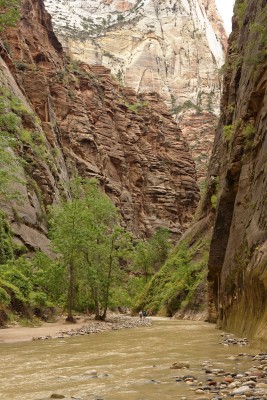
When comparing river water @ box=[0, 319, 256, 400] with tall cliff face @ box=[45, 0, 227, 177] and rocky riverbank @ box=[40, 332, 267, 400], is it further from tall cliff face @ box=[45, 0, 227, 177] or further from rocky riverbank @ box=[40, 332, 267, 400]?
tall cliff face @ box=[45, 0, 227, 177]

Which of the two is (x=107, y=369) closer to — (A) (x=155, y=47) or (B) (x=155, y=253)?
(B) (x=155, y=253)

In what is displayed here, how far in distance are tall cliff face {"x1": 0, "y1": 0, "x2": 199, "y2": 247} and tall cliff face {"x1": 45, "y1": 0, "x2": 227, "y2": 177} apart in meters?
32.0

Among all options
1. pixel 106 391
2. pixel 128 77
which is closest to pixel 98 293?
pixel 106 391

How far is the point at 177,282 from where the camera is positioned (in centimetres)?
3981

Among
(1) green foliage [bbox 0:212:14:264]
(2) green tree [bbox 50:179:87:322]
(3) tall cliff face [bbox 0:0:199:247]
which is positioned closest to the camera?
(2) green tree [bbox 50:179:87:322]

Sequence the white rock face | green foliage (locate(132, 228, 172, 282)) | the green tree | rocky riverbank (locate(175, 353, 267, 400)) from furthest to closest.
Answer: the white rock face → green foliage (locate(132, 228, 172, 282)) → the green tree → rocky riverbank (locate(175, 353, 267, 400))

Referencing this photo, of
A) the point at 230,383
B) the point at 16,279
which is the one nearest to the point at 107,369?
the point at 230,383

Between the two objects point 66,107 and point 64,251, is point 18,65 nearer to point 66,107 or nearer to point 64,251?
point 66,107

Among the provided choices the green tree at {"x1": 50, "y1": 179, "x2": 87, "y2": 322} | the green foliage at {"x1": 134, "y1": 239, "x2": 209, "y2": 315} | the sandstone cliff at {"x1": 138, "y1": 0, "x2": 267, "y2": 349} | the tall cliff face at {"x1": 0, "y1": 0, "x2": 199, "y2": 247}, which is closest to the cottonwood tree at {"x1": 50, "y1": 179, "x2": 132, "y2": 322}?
the green tree at {"x1": 50, "y1": 179, "x2": 87, "y2": 322}

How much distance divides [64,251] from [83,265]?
6.57ft

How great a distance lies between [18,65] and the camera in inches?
2475

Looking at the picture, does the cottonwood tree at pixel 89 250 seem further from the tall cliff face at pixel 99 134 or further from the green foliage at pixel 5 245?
the tall cliff face at pixel 99 134

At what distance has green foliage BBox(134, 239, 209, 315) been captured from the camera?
36.7 m

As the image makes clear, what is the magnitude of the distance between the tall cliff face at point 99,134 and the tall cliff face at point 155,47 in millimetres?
31980
